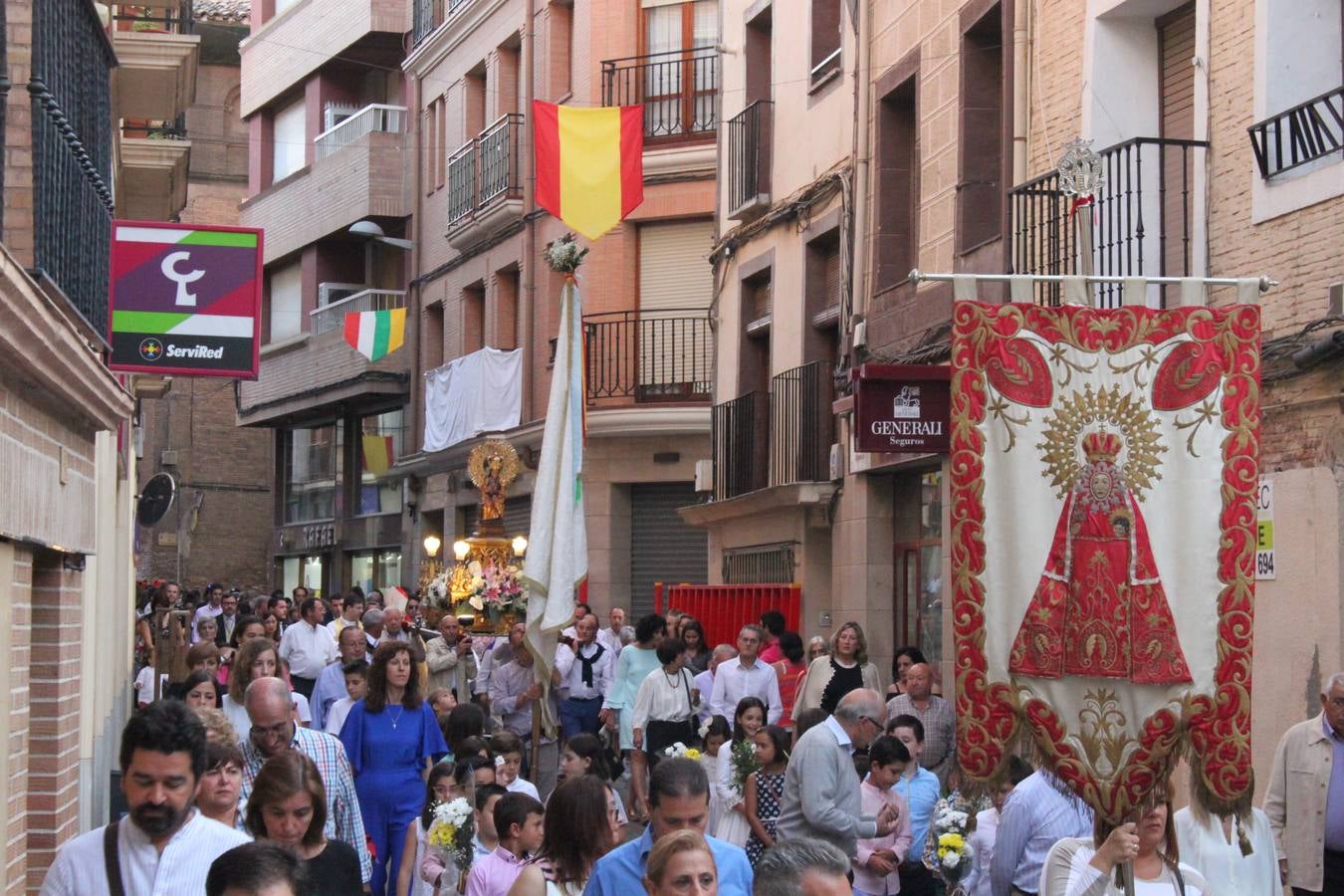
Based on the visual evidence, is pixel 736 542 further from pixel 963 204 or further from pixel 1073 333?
pixel 1073 333

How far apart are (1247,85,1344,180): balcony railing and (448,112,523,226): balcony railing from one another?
18.6 m

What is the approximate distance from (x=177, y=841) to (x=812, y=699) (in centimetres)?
1010

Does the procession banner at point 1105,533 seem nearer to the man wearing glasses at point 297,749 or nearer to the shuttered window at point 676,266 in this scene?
the man wearing glasses at point 297,749

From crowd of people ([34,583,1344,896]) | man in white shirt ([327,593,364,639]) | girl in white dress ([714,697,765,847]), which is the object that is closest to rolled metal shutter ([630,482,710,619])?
man in white shirt ([327,593,364,639])

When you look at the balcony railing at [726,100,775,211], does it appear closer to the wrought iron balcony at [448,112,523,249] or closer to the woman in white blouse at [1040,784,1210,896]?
the wrought iron balcony at [448,112,523,249]

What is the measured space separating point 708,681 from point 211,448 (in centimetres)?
3152

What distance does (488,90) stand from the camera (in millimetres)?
32469

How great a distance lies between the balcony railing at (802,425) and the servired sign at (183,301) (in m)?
8.19

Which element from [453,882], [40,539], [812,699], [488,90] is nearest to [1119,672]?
[453,882]

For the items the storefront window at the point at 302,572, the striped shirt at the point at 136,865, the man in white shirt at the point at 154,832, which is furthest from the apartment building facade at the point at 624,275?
the striped shirt at the point at 136,865

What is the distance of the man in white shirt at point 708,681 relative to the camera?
15984mm

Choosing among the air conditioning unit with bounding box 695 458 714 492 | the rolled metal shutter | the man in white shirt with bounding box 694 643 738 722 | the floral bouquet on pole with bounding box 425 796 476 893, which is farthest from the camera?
the rolled metal shutter

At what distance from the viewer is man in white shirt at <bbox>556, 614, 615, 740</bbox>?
1720cm

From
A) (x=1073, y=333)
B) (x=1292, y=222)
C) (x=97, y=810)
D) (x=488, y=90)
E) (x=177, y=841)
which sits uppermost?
(x=488, y=90)
